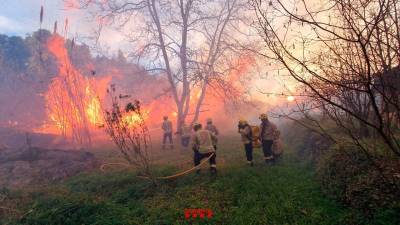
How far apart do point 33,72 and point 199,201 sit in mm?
45590

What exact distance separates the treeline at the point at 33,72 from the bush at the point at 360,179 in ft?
90.5

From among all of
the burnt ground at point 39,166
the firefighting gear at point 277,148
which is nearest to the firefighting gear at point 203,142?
the firefighting gear at point 277,148

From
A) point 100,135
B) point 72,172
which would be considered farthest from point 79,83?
point 72,172

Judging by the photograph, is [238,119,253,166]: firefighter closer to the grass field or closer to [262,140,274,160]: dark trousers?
the grass field

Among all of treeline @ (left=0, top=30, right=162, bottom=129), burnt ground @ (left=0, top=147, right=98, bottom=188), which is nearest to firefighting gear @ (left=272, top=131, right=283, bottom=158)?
burnt ground @ (left=0, top=147, right=98, bottom=188)

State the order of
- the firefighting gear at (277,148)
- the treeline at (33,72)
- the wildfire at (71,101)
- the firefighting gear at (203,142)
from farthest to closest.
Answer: the treeline at (33,72), the wildfire at (71,101), the firefighting gear at (277,148), the firefighting gear at (203,142)

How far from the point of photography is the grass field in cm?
690

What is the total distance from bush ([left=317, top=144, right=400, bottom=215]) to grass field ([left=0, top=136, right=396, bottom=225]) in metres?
0.28

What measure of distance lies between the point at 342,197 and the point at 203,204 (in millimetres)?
3351

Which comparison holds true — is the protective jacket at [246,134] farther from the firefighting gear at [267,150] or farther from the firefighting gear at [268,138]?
the firefighting gear at [267,150]

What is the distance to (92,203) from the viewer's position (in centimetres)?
818

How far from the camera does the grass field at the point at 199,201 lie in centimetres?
690

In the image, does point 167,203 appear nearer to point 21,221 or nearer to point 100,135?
point 21,221

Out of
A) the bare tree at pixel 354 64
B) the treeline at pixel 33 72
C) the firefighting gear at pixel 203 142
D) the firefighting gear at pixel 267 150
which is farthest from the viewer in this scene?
the treeline at pixel 33 72
